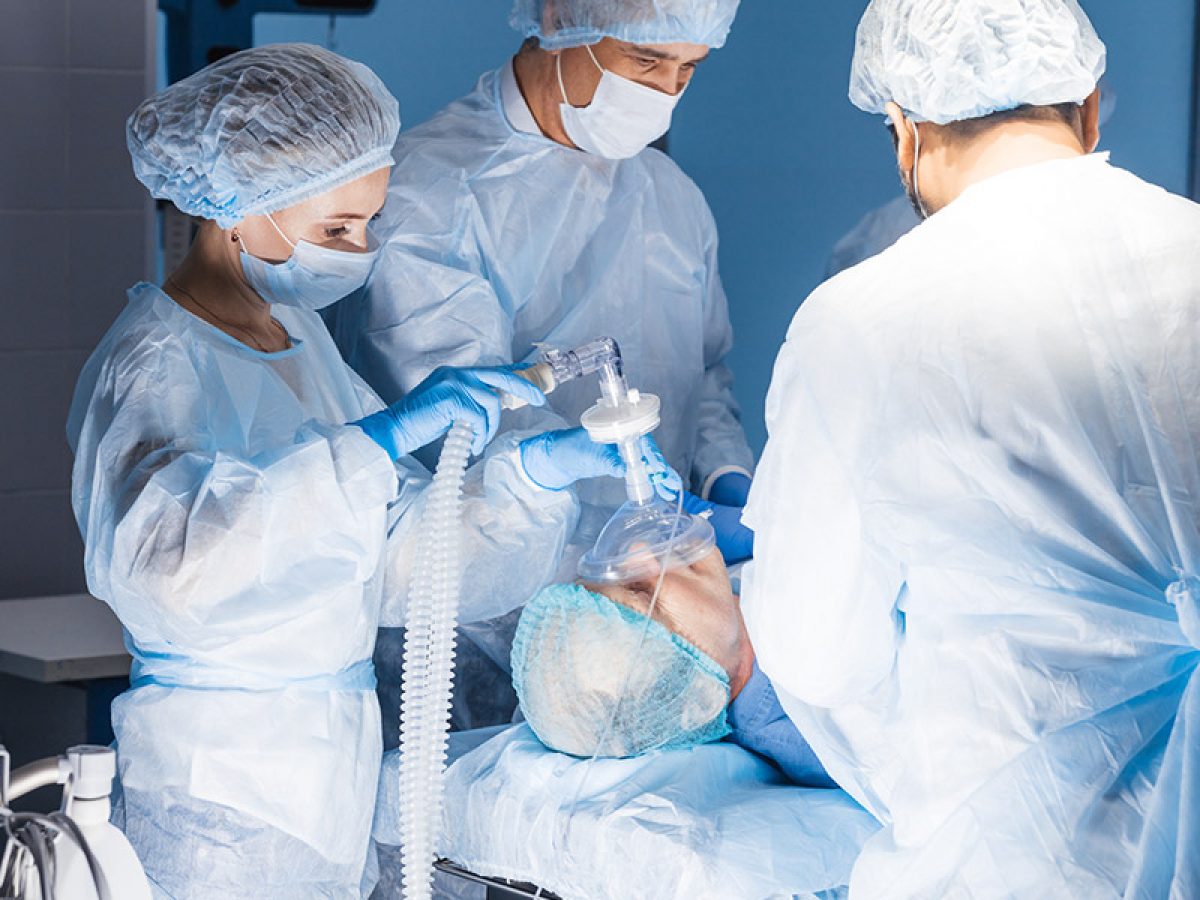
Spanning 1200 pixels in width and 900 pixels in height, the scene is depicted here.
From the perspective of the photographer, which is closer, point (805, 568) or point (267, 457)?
point (805, 568)

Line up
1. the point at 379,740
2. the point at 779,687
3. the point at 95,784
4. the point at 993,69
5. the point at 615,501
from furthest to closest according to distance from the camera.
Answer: the point at 615,501 < the point at 379,740 < the point at 779,687 < the point at 993,69 < the point at 95,784

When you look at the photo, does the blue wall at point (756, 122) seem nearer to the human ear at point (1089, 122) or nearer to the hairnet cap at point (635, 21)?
the hairnet cap at point (635, 21)

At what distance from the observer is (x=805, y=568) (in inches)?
58.0

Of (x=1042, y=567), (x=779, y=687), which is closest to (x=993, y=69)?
(x=1042, y=567)

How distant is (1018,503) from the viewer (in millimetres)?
1357

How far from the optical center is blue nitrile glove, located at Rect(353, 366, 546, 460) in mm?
1857

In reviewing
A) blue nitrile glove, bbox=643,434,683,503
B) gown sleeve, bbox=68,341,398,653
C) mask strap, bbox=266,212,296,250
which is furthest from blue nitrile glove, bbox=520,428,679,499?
mask strap, bbox=266,212,296,250

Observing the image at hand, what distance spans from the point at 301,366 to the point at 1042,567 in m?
1.08

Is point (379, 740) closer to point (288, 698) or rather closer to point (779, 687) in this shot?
point (288, 698)

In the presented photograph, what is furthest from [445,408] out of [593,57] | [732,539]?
[593,57]

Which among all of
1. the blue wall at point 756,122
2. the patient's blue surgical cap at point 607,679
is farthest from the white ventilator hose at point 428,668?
the blue wall at point 756,122

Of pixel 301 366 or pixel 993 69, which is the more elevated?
pixel 993 69

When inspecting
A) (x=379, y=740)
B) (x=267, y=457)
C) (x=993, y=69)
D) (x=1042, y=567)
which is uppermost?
(x=993, y=69)

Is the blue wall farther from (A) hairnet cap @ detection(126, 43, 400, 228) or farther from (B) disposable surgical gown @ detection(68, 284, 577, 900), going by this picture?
(B) disposable surgical gown @ detection(68, 284, 577, 900)
